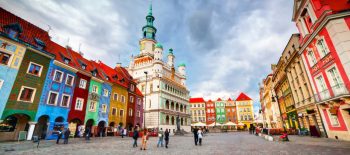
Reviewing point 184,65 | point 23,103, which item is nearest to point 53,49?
point 23,103

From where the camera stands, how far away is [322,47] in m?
17.3

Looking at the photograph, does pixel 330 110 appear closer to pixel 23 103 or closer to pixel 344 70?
pixel 344 70

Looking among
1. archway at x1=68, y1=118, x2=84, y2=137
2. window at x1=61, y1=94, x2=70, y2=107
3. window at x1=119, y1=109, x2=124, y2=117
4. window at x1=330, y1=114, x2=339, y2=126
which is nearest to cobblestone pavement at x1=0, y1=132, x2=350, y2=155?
window at x1=330, y1=114, x2=339, y2=126

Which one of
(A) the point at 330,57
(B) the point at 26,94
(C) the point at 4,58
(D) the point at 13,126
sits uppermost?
(C) the point at 4,58

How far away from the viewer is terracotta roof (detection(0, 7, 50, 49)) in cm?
1884

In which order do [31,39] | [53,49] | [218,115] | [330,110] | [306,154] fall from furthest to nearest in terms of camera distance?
1. [218,115]
2. [53,49]
3. [31,39]
4. [330,110]
5. [306,154]

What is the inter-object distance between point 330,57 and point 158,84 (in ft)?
122

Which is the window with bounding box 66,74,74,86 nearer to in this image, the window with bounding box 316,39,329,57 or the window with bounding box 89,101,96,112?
the window with bounding box 89,101,96,112

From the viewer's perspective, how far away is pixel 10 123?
18281 millimetres

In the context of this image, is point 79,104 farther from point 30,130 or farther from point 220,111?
point 220,111

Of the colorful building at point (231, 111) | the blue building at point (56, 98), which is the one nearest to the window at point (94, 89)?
the blue building at point (56, 98)

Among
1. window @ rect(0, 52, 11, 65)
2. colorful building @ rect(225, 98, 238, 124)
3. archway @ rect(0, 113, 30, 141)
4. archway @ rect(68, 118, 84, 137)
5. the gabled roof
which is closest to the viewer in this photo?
window @ rect(0, 52, 11, 65)

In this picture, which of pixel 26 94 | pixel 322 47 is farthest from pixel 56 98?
pixel 322 47

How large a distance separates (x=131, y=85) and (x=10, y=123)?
2143 cm
